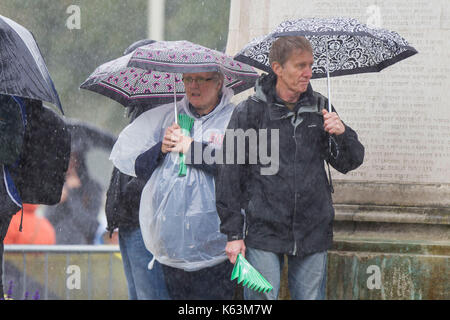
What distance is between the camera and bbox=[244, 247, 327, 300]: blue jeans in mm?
4859

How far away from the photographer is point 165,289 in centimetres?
547

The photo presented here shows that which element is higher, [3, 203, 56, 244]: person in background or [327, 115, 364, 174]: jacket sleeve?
[327, 115, 364, 174]: jacket sleeve

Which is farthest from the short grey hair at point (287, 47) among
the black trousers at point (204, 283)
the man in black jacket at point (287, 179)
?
the black trousers at point (204, 283)

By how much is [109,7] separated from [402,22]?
12.8 ft

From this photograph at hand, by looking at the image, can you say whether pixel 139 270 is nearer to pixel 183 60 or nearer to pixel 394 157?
pixel 183 60

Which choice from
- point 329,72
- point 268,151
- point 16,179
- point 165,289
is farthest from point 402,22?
point 16,179

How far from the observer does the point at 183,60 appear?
5090 mm

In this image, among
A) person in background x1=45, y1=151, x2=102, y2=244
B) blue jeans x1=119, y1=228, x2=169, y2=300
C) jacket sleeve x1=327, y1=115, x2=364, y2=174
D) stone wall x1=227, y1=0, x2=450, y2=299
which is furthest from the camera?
person in background x1=45, y1=151, x2=102, y2=244

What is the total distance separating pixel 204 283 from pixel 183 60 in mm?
1233

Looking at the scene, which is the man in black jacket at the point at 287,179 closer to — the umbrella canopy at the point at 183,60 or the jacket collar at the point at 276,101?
the jacket collar at the point at 276,101

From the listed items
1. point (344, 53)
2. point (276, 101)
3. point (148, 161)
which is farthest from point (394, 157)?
point (148, 161)

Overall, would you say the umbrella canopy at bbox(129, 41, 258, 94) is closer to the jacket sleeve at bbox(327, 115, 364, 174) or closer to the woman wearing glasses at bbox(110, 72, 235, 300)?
the woman wearing glasses at bbox(110, 72, 235, 300)

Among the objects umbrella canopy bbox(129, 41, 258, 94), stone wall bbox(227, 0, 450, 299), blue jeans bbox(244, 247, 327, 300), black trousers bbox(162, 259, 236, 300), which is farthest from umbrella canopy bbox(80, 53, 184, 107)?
stone wall bbox(227, 0, 450, 299)
